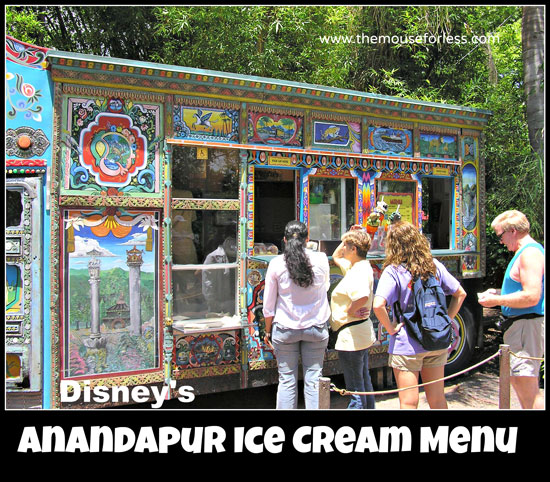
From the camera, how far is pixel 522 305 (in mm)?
3832

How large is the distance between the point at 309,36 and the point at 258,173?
602 centimetres

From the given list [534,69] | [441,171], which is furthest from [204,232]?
[534,69]

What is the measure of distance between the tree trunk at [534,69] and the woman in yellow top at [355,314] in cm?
349

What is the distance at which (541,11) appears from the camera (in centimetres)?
646

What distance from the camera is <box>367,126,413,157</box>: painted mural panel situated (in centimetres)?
604

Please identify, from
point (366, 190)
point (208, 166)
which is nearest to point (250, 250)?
point (208, 166)

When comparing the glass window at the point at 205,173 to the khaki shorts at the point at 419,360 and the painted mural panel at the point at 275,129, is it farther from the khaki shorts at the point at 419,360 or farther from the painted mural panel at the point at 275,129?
the khaki shorts at the point at 419,360

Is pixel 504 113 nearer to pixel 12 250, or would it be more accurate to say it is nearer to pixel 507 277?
pixel 507 277

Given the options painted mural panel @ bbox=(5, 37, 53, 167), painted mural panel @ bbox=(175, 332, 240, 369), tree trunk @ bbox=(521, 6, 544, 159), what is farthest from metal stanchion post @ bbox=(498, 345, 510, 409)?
painted mural panel @ bbox=(5, 37, 53, 167)

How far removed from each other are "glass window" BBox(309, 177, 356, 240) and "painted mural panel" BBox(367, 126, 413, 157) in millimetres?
530

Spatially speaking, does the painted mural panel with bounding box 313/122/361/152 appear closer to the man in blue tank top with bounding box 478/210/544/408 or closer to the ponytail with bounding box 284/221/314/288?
the ponytail with bounding box 284/221/314/288

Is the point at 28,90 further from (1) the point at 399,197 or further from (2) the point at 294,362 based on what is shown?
(1) the point at 399,197

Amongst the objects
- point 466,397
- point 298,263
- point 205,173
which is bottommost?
point 466,397

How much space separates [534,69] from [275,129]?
356cm
